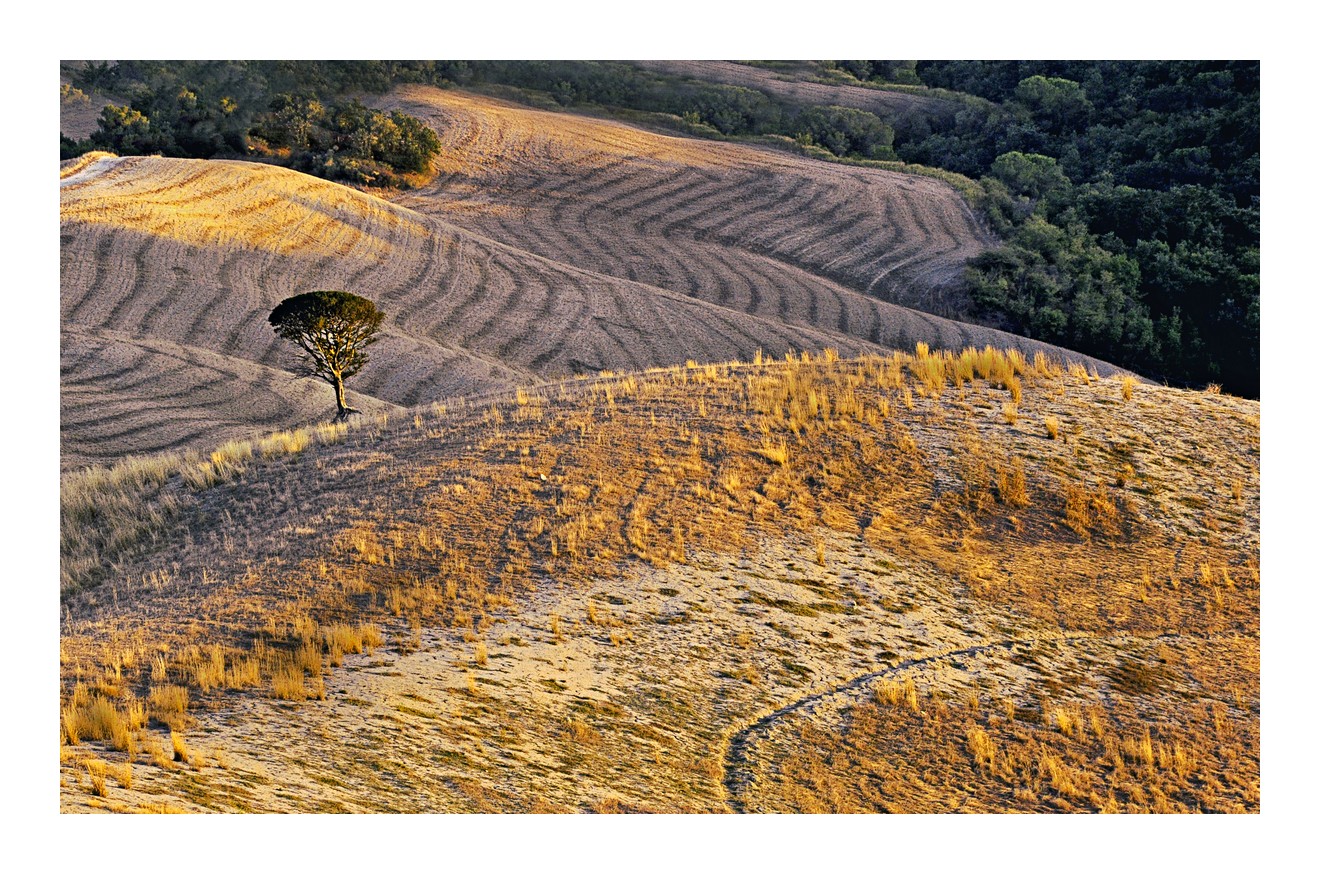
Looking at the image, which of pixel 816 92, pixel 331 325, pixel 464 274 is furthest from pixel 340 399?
pixel 816 92

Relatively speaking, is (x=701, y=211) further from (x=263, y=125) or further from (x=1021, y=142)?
(x=263, y=125)

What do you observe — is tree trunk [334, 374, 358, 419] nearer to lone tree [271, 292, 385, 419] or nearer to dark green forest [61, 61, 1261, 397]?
lone tree [271, 292, 385, 419]

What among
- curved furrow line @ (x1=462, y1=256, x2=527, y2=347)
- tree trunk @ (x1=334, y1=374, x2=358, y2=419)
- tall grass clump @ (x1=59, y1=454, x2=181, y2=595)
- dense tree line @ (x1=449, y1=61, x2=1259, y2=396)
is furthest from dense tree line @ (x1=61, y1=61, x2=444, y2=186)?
tall grass clump @ (x1=59, y1=454, x2=181, y2=595)

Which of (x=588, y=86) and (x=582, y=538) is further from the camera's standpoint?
(x=588, y=86)

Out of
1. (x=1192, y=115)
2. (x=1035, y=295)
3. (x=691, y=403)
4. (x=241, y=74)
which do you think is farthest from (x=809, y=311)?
(x=241, y=74)

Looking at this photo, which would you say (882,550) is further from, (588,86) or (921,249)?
(588,86)

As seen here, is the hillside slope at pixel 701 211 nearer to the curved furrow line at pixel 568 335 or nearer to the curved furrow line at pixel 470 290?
the curved furrow line at pixel 470 290
